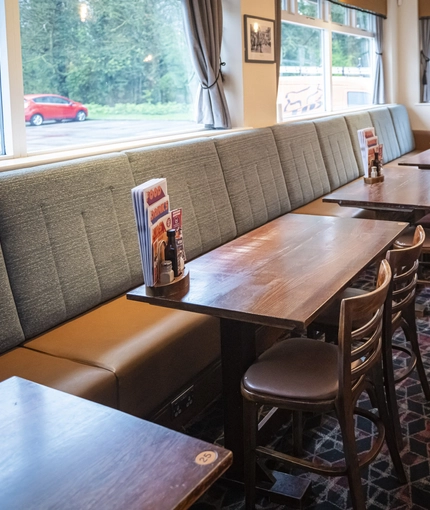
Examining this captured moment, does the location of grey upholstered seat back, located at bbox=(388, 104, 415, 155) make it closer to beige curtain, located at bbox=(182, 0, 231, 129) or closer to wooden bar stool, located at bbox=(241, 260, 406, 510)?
beige curtain, located at bbox=(182, 0, 231, 129)

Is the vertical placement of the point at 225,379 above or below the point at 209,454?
below

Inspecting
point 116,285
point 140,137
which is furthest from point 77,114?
point 116,285

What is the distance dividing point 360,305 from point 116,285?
1300mm

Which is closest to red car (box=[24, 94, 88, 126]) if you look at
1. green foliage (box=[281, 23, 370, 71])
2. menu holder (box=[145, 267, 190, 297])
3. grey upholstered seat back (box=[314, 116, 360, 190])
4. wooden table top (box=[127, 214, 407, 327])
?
wooden table top (box=[127, 214, 407, 327])

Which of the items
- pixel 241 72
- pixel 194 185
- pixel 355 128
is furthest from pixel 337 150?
pixel 194 185

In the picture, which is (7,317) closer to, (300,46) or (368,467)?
(368,467)

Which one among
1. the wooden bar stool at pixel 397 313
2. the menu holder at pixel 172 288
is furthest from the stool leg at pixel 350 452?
the menu holder at pixel 172 288

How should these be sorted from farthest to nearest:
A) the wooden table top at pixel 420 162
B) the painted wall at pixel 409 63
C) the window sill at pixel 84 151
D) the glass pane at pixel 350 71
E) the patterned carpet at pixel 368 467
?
the painted wall at pixel 409 63, the glass pane at pixel 350 71, the wooden table top at pixel 420 162, the window sill at pixel 84 151, the patterned carpet at pixel 368 467

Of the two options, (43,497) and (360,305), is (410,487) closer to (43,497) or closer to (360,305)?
(360,305)

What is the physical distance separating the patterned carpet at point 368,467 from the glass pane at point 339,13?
462 cm

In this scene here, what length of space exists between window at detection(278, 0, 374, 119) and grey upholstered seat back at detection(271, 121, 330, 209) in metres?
0.70

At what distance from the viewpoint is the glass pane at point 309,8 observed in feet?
18.2

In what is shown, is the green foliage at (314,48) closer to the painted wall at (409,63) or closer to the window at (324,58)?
the window at (324,58)

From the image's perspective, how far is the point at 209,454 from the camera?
98 cm
